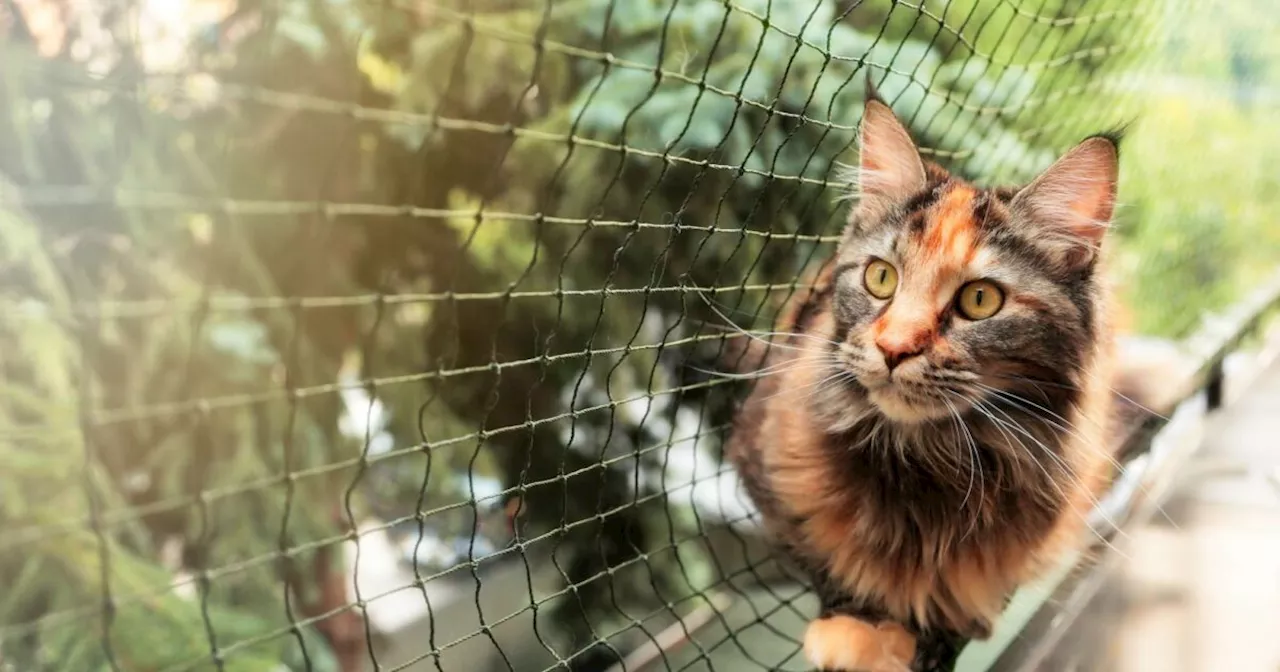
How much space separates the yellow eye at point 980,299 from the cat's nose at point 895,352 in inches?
2.9

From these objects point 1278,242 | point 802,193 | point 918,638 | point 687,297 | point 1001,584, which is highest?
point 1278,242

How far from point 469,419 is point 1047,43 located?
40.7 inches

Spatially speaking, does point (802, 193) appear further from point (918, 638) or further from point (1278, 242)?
point (1278, 242)

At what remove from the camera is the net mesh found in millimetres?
846

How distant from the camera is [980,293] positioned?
0.88m

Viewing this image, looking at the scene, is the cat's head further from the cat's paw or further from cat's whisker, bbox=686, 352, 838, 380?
the cat's paw

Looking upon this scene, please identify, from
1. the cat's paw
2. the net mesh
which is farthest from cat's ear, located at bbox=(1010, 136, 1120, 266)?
the cat's paw

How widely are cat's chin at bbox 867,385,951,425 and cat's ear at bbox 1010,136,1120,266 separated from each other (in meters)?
0.20

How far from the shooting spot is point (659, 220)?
1.26 m

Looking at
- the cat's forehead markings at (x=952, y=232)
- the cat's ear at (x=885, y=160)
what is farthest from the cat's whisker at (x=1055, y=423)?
the cat's ear at (x=885, y=160)

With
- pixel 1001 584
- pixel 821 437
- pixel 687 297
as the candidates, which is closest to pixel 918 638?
pixel 1001 584

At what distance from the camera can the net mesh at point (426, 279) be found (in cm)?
85

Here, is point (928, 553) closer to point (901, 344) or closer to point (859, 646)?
point (859, 646)

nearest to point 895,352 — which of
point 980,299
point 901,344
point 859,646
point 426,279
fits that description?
point 901,344
